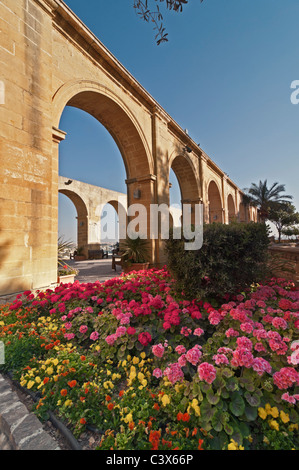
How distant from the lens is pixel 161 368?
1.67 metres

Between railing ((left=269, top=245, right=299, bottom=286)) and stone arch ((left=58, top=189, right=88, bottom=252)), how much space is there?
38.5 ft

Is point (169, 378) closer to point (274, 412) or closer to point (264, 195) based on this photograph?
point (274, 412)

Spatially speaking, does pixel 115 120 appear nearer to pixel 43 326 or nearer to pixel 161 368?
pixel 43 326

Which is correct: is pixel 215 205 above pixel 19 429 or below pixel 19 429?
above

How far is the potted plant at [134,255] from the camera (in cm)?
616

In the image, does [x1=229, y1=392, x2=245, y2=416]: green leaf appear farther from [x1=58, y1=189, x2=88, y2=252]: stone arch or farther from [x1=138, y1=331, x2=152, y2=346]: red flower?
[x1=58, y1=189, x2=88, y2=252]: stone arch

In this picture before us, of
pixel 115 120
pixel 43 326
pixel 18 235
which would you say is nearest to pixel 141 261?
pixel 18 235

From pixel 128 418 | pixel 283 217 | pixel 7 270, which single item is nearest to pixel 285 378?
pixel 128 418

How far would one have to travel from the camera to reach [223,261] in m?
2.38

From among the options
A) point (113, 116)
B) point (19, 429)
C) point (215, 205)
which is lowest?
point (19, 429)

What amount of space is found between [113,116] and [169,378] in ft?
21.9

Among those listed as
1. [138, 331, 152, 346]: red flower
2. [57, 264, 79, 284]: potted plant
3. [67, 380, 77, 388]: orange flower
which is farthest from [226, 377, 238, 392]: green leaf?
[57, 264, 79, 284]: potted plant

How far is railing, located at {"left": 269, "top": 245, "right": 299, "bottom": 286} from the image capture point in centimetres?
346

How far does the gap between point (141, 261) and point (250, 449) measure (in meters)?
5.25
